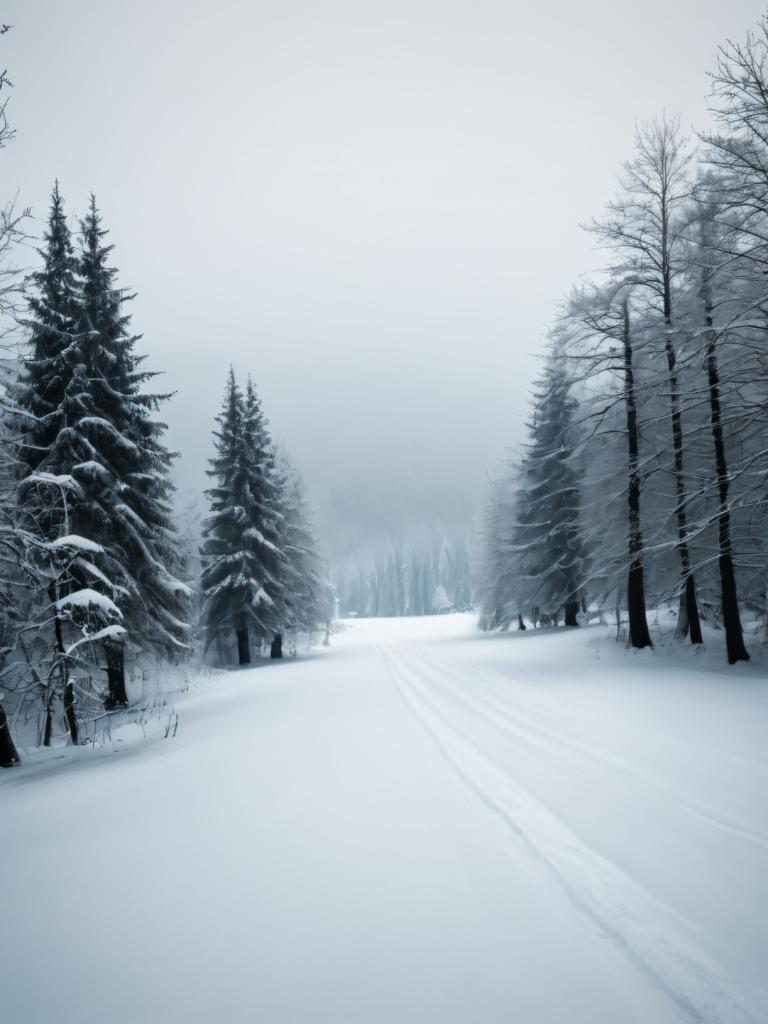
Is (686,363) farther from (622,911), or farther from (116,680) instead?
(116,680)

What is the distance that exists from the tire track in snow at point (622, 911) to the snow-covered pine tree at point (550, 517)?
58.6ft

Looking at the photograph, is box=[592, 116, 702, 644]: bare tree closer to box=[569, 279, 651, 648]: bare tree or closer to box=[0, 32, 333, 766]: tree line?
box=[569, 279, 651, 648]: bare tree

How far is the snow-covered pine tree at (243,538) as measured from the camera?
21.5 m

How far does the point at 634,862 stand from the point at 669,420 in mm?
12897

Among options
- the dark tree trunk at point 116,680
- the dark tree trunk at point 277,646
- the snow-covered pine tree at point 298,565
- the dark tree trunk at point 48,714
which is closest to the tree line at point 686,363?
the dark tree trunk at point 48,714

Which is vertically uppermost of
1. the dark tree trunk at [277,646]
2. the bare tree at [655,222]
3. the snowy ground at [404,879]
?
the bare tree at [655,222]

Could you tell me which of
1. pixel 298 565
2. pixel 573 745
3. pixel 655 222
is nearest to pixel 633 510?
pixel 655 222

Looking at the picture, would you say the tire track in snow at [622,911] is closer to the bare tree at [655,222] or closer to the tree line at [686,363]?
the tree line at [686,363]

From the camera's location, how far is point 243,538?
2173 centimetres

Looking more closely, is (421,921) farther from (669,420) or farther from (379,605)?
(379,605)

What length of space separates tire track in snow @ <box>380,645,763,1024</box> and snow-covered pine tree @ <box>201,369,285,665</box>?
59.0 ft

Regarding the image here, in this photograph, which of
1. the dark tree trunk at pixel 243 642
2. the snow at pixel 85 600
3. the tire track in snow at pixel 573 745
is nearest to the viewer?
the tire track in snow at pixel 573 745

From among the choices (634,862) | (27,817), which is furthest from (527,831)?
(27,817)

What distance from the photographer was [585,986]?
2271mm
